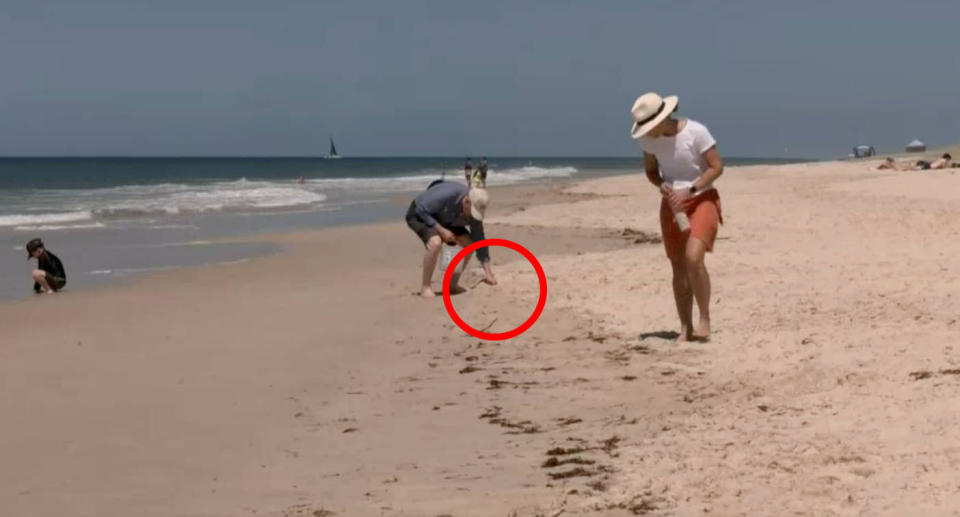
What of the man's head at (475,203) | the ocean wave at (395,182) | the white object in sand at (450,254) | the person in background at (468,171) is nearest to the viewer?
the man's head at (475,203)

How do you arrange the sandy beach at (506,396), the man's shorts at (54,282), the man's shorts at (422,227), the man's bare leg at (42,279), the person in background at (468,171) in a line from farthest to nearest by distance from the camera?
the person in background at (468,171), the man's shorts at (54,282), the man's bare leg at (42,279), the man's shorts at (422,227), the sandy beach at (506,396)

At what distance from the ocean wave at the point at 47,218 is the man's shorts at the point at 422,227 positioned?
19.5 meters

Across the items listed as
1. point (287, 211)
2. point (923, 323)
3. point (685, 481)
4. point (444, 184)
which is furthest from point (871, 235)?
point (287, 211)

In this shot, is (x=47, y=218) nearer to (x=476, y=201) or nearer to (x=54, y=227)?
(x=54, y=227)

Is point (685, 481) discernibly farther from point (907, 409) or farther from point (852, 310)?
point (852, 310)

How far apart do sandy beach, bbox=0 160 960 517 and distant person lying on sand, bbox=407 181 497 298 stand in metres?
0.50

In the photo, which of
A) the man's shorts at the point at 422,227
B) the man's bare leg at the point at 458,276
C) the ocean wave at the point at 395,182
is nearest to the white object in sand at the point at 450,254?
the man's bare leg at the point at 458,276

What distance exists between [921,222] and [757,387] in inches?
414

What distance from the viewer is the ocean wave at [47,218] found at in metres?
29.5

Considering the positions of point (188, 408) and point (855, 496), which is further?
point (188, 408)

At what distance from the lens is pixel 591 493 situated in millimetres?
4852

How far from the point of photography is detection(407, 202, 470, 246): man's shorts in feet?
39.1

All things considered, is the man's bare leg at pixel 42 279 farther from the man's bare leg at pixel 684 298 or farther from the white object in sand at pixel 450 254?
the man's bare leg at pixel 684 298

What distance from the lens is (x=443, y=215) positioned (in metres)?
12.0
